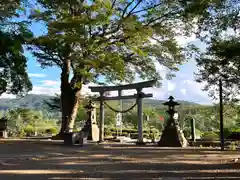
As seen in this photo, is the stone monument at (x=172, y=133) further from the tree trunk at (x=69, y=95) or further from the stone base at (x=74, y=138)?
the tree trunk at (x=69, y=95)

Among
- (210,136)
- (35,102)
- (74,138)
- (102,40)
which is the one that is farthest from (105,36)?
(35,102)

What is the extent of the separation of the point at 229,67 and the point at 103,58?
6907 millimetres

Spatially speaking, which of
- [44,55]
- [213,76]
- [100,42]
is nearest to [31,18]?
[44,55]

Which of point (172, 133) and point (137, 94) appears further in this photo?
point (137, 94)

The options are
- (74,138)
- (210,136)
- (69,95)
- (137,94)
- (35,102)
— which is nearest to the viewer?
(74,138)

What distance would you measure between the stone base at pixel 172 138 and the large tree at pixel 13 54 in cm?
784

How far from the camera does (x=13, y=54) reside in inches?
616

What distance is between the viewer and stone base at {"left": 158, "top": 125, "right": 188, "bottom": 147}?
14.5 metres

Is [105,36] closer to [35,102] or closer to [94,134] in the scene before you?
[94,134]

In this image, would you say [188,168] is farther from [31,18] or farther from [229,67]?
[31,18]

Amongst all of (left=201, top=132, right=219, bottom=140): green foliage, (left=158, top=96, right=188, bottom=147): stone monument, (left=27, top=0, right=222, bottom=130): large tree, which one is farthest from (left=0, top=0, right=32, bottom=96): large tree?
(left=201, top=132, right=219, bottom=140): green foliage

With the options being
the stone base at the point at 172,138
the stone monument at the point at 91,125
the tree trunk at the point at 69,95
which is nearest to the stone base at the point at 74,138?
the stone monument at the point at 91,125

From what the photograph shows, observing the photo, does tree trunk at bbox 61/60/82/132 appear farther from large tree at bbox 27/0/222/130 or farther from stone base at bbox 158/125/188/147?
stone base at bbox 158/125/188/147

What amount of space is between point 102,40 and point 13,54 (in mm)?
4646
